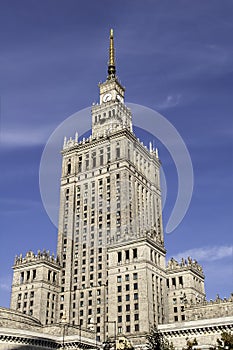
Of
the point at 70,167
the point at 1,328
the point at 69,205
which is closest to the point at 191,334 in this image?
the point at 1,328

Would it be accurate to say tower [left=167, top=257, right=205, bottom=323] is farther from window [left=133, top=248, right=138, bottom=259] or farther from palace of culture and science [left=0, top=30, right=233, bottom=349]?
window [left=133, top=248, right=138, bottom=259]

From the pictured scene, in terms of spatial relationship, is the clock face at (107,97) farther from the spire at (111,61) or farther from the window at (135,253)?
the window at (135,253)

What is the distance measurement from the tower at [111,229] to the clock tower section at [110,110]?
1.29 ft

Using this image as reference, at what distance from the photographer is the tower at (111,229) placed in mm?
108438

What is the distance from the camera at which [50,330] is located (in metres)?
98.8

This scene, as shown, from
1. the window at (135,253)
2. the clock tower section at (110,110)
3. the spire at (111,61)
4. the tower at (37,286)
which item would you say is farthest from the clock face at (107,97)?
the window at (135,253)

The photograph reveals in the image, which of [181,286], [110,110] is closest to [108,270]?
[181,286]

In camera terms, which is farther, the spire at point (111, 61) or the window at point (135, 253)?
the spire at point (111, 61)

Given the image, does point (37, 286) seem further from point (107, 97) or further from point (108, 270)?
point (107, 97)

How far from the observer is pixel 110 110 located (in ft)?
540

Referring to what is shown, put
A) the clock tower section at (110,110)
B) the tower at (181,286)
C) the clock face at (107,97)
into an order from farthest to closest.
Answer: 1. the clock face at (107,97)
2. the clock tower section at (110,110)
3. the tower at (181,286)

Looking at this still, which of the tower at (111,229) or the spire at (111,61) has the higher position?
the spire at (111,61)

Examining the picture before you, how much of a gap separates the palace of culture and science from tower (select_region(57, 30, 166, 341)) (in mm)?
282

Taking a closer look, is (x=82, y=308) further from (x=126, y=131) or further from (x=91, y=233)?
(x=126, y=131)
